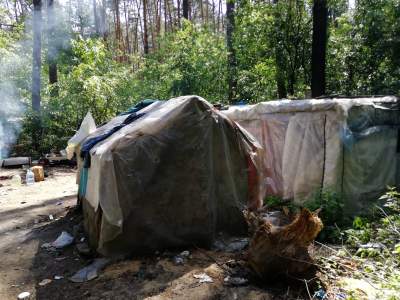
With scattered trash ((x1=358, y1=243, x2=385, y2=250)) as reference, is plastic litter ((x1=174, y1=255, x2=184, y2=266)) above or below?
below

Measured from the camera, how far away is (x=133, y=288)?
3.59m

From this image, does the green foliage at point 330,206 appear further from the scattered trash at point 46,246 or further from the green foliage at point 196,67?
the green foliage at point 196,67

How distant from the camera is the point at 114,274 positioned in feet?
12.8

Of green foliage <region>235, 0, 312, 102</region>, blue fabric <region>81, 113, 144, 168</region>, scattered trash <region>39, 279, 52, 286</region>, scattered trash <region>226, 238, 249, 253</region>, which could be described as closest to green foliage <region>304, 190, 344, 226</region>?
scattered trash <region>226, 238, 249, 253</region>

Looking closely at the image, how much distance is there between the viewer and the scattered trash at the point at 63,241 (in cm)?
497

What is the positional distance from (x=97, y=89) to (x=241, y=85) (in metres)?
5.07

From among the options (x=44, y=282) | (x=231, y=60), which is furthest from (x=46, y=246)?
(x=231, y=60)

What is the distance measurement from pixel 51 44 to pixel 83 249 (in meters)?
16.5

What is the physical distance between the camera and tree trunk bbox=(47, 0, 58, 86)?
55.8 feet

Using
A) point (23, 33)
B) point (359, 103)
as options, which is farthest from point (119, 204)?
point (23, 33)

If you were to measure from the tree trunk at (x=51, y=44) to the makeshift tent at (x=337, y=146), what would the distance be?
44.8 ft

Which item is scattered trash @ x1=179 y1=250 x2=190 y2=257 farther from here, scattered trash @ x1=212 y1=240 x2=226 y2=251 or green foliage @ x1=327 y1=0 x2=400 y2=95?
green foliage @ x1=327 y1=0 x2=400 y2=95

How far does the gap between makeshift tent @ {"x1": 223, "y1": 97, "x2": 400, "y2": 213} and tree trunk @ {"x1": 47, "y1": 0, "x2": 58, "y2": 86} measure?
13.6m

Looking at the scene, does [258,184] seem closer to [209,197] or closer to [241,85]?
[209,197]
